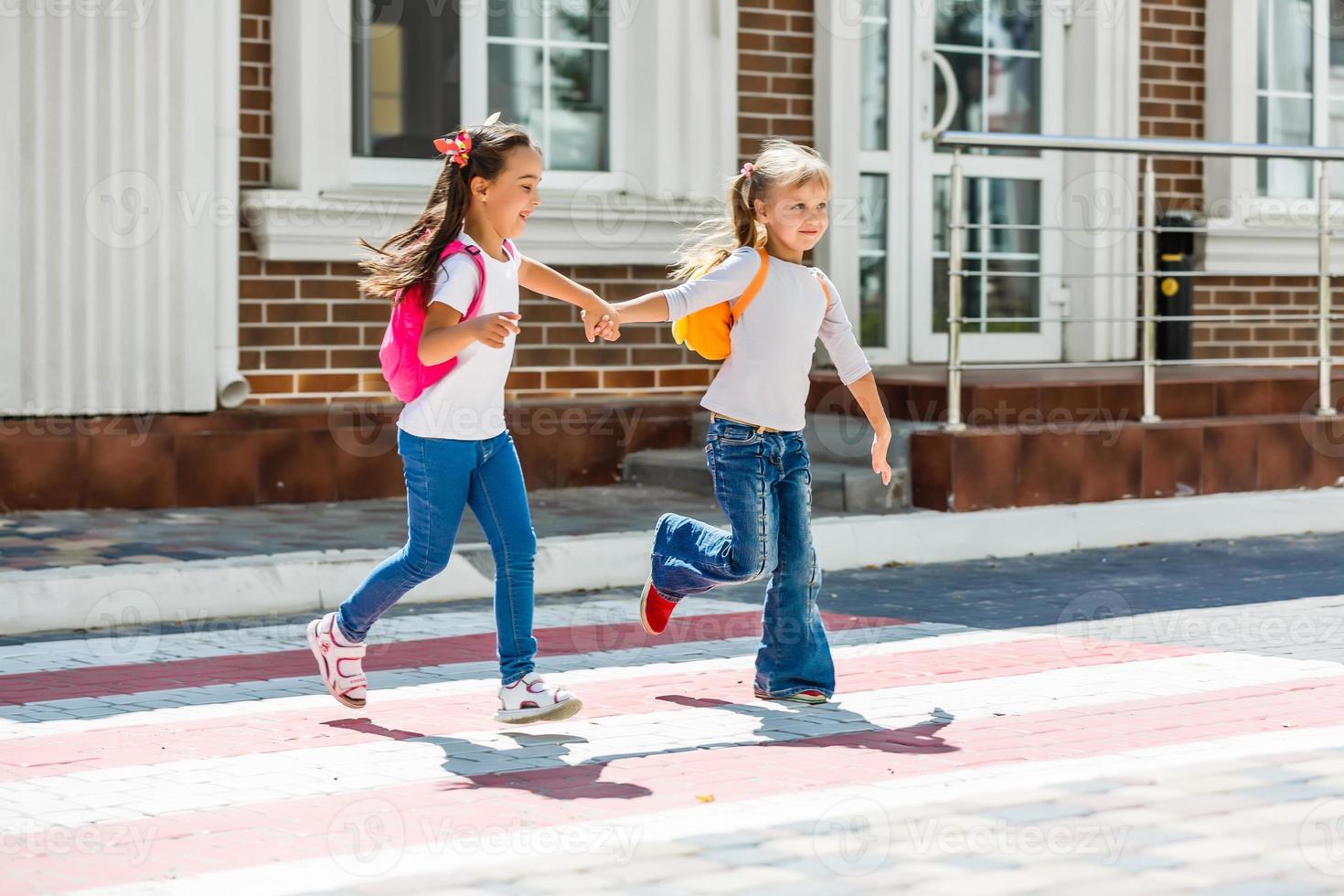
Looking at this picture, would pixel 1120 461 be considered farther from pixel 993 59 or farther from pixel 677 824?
pixel 677 824

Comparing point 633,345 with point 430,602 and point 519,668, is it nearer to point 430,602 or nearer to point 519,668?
point 430,602

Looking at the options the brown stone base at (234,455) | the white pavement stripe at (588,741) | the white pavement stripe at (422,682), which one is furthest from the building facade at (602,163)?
the white pavement stripe at (588,741)

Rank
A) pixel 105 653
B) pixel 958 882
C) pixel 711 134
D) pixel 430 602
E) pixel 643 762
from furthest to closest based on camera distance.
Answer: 1. pixel 711 134
2. pixel 430 602
3. pixel 105 653
4. pixel 643 762
5. pixel 958 882

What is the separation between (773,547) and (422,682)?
4.00 feet

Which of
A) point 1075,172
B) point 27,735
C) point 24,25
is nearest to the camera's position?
point 27,735

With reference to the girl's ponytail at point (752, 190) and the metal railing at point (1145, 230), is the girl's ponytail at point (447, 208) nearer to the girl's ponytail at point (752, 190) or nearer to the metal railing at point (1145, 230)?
the girl's ponytail at point (752, 190)

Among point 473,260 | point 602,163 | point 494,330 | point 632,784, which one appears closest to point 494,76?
point 602,163

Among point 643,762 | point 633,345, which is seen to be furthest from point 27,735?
point 633,345

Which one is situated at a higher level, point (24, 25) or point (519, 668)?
point (24, 25)

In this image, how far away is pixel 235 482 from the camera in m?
9.95

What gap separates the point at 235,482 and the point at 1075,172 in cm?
578

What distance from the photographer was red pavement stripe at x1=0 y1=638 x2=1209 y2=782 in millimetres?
5211

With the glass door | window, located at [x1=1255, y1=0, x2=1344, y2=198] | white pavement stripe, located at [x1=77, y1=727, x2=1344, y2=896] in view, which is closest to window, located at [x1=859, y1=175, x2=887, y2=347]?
the glass door

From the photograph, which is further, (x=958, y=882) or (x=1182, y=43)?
(x=1182, y=43)
